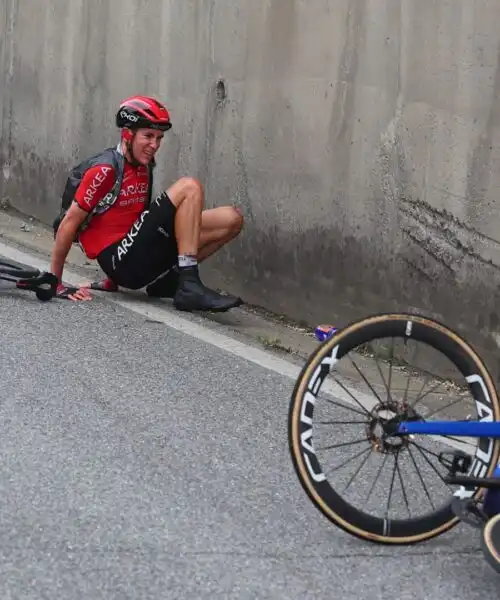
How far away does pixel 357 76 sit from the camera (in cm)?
680

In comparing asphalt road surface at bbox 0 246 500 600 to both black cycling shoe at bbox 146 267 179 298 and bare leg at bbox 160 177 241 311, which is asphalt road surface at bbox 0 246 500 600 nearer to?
bare leg at bbox 160 177 241 311

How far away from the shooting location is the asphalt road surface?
3701 millimetres

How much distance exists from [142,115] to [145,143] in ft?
0.52

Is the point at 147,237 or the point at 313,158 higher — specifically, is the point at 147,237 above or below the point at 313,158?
below

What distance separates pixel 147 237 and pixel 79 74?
2840 millimetres

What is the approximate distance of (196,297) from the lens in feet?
24.1

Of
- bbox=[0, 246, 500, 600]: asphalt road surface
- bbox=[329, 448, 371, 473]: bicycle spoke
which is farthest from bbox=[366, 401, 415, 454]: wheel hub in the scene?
bbox=[0, 246, 500, 600]: asphalt road surface

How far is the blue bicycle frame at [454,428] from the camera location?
3.83 m

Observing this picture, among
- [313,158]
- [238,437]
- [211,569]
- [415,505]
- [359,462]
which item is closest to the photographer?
[211,569]

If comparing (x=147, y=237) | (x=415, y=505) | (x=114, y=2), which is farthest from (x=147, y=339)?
(x=114, y=2)

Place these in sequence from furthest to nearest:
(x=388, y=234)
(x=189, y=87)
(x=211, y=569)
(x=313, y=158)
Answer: (x=189, y=87), (x=313, y=158), (x=388, y=234), (x=211, y=569)

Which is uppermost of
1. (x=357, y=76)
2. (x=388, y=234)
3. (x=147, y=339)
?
(x=357, y=76)

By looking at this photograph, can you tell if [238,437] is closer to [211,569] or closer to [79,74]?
[211,569]

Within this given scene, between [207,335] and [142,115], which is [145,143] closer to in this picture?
[142,115]
